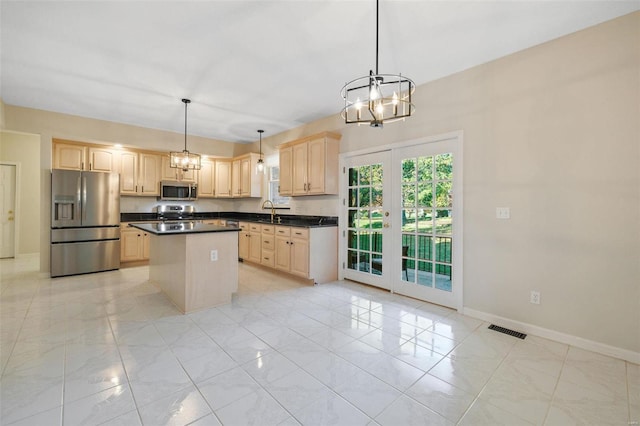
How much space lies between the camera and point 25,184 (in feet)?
21.3

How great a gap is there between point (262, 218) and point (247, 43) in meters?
4.10

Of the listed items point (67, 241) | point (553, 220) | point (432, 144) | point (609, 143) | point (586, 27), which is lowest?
point (67, 241)

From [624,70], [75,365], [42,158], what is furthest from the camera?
[42,158]

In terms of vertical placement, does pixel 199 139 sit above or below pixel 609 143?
above

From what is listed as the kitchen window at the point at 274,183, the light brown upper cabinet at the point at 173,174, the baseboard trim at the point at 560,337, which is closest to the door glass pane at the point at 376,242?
the baseboard trim at the point at 560,337

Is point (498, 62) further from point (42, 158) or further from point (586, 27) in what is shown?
point (42, 158)

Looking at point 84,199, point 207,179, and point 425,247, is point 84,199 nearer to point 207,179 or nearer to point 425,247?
point 207,179

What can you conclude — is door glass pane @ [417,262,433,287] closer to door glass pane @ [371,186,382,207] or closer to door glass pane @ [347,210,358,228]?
door glass pane @ [371,186,382,207]

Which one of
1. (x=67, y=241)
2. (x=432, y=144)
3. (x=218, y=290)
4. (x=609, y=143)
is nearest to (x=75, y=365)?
(x=218, y=290)

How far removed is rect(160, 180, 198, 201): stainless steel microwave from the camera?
6.00 meters

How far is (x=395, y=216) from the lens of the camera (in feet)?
12.8

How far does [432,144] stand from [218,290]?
3.12m

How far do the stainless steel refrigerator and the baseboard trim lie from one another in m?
5.70

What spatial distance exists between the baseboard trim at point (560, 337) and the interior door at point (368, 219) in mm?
1263
